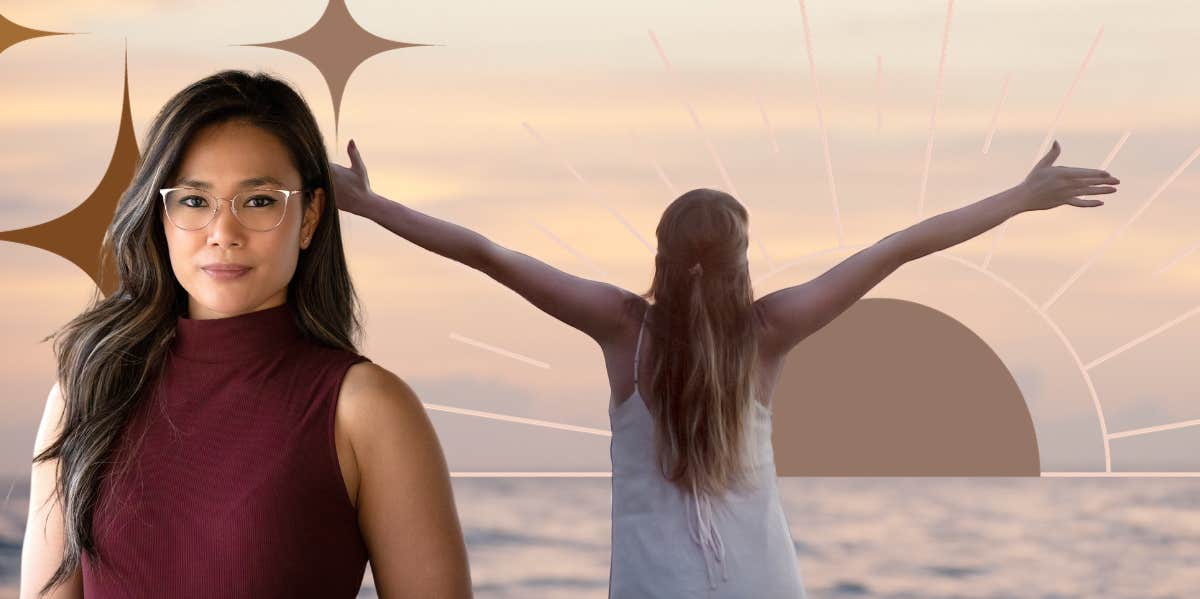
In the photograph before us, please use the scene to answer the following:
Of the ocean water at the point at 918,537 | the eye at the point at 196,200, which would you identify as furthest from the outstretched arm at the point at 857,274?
the ocean water at the point at 918,537

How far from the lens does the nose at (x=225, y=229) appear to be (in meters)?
1.25

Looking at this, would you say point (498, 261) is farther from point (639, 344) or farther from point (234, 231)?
point (234, 231)

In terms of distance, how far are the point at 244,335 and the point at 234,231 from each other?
90 millimetres

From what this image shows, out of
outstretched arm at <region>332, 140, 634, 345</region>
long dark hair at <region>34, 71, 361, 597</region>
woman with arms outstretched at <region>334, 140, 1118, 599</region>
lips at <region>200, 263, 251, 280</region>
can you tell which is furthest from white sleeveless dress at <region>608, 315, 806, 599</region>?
lips at <region>200, 263, 251, 280</region>

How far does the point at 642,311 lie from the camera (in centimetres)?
278

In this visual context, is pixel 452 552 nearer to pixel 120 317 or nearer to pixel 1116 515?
pixel 120 317

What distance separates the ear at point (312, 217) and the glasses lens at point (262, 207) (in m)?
0.04

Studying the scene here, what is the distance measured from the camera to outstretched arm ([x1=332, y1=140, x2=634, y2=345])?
2.64m

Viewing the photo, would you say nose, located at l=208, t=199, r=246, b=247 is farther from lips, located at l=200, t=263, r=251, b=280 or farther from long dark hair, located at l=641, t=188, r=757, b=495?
long dark hair, located at l=641, t=188, r=757, b=495

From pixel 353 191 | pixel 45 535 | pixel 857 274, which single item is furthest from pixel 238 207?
pixel 857 274

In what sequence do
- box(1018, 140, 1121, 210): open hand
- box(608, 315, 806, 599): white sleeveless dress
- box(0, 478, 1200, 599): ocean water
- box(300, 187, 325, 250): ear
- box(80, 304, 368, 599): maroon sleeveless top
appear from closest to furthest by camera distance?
box(80, 304, 368, 599): maroon sleeveless top, box(300, 187, 325, 250): ear, box(608, 315, 806, 599): white sleeveless dress, box(1018, 140, 1121, 210): open hand, box(0, 478, 1200, 599): ocean water

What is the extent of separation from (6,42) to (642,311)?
3369mm

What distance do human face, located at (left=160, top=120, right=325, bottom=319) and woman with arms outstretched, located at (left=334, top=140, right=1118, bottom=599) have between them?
4.35 feet

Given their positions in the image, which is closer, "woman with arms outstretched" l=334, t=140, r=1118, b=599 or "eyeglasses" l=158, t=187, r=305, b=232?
"eyeglasses" l=158, t=187, r=305, b=232
